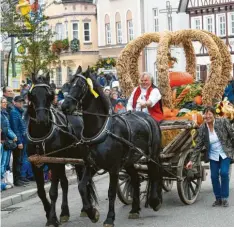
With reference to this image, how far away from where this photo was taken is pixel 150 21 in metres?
54.6

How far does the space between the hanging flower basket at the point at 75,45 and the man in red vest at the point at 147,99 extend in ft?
167

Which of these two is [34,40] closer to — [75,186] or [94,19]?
[75,186]

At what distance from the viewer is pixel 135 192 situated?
38.1 feet

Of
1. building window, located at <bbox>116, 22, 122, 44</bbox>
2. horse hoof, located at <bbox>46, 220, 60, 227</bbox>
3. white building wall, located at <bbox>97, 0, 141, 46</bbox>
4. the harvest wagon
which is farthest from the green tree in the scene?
building window, located at <bbox>116, 22, 122, 44</bbox>

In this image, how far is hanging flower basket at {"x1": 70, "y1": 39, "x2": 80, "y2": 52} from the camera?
63.2 metres

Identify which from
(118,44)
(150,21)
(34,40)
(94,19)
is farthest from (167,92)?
(94,19)

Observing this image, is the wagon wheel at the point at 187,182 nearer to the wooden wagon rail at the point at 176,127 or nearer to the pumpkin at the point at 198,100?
the wooden wagon rail at the point at 176,127

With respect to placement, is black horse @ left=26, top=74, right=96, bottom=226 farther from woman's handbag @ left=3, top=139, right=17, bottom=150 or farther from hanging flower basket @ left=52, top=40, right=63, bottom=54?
hanging flower basket @ left=52, top=40, right=63, bottom=54

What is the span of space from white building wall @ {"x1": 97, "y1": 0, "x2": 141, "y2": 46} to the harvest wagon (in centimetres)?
4040

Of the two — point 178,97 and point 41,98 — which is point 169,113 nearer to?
point 178,97

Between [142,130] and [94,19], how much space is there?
54623 millimetres

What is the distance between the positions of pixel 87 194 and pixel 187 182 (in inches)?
90.6

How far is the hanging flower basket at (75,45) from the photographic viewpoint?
63250mm

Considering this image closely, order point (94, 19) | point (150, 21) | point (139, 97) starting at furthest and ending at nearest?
point (94, 19) < point (150, 21) < point (139, 97)
